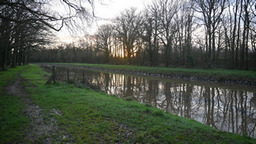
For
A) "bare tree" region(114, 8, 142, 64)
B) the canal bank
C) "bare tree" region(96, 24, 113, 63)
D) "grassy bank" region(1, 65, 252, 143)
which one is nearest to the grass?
"grassy bank" region(1, 65, 252, 143)

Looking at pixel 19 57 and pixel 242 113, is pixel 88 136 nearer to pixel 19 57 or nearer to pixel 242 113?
pixel 242 113

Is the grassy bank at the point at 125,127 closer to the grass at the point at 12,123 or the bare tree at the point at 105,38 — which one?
the grass at the point at 12,123

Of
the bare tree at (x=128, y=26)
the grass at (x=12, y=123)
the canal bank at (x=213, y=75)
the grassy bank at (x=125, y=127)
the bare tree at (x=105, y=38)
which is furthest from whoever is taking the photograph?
the bare tree at (x=105, y=38)

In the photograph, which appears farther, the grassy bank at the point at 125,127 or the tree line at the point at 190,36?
the tree line at the point at 190,36

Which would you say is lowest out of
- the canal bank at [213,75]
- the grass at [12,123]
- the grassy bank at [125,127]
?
the grassy bank at [125,127]

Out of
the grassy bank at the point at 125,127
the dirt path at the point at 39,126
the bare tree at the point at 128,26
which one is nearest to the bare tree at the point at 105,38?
the bare tree at the point at 128,26

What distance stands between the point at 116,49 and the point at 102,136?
47777mm

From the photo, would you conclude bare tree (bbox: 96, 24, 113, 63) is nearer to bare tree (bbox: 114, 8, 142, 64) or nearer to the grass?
bare tree (bbox: 114, 8, 142, 64)

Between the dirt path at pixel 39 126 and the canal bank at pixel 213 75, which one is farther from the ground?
the canal bank at pixel 213 75

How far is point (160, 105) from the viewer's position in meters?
7.64

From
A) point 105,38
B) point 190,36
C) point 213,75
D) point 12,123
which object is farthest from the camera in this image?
point 105,38

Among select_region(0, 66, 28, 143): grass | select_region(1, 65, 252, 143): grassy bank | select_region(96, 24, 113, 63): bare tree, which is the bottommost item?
select_region(1, 65, 252, 143): grassy bank

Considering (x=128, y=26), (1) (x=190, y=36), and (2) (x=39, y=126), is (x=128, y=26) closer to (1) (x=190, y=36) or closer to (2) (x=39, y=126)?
(1) (x=190, y=36)

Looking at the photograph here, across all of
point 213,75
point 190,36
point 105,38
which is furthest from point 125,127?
point 105,38
